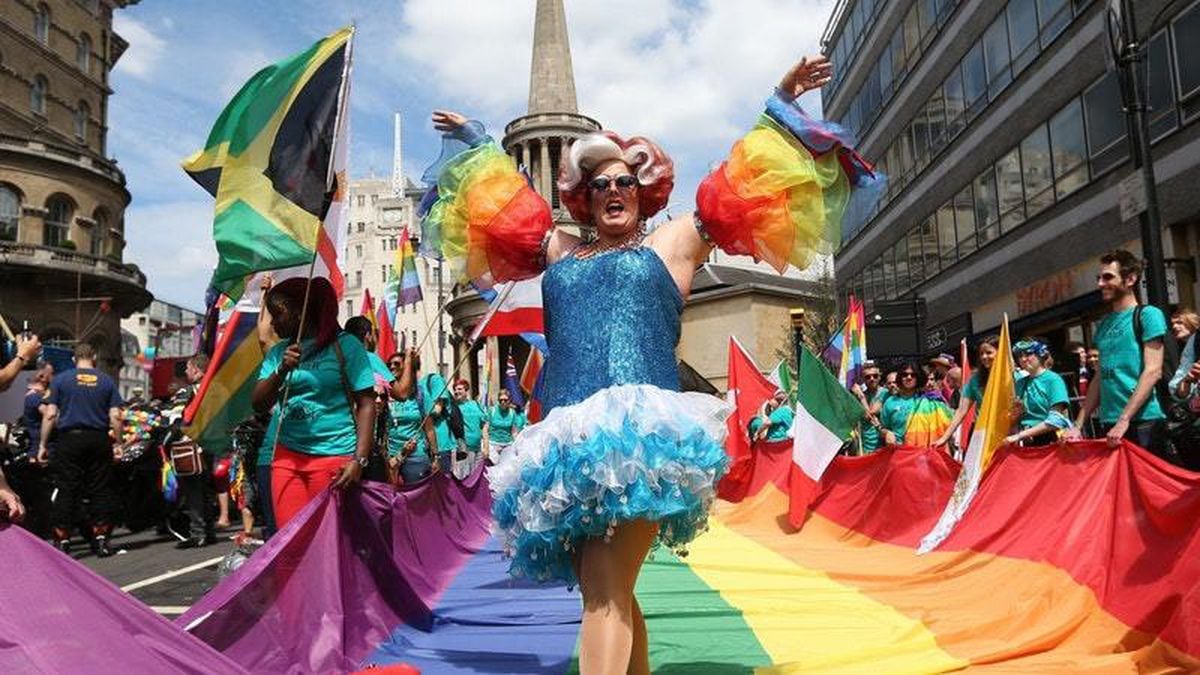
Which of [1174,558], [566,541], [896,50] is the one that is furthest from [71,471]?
[896,50]

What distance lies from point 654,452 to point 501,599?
3298mm

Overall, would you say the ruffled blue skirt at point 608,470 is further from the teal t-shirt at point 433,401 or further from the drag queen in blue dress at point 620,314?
the teal t-shirt at point 433,401

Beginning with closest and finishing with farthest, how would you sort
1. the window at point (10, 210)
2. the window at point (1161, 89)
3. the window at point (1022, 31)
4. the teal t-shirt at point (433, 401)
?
the teal t-shirt at point (433, 401) < the window at point (1161, 89) < the window at point (1022, 31) < the window at point (10, 210)

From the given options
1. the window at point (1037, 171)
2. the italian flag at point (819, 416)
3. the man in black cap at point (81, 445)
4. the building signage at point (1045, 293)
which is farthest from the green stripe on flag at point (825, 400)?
the window at point (1037, 171)

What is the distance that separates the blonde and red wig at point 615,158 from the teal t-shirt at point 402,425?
572 centimetres

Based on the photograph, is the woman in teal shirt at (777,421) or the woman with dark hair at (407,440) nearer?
the woman with dark hair at (407,440)

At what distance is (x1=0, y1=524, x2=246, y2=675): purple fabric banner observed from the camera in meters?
2.19

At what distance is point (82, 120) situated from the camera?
4259cm

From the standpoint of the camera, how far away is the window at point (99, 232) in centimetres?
3822

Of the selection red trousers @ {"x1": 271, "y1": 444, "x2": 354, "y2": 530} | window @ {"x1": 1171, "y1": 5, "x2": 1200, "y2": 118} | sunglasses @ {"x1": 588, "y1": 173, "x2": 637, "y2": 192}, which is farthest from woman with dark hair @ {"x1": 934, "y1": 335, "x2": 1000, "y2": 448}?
window @ {"x1": 1171, "y1": 5, "x2": 1200, "y2": 118}

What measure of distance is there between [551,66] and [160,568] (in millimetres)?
51656

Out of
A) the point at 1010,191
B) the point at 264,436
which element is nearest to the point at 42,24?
the point at 1010,191

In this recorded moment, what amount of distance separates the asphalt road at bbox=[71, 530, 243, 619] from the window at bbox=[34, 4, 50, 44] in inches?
1463

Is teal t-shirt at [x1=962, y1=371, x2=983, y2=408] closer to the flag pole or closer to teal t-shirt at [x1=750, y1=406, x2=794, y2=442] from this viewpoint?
teal t-shirt at [x1=750, y1=406, x2=794, y2=442]
